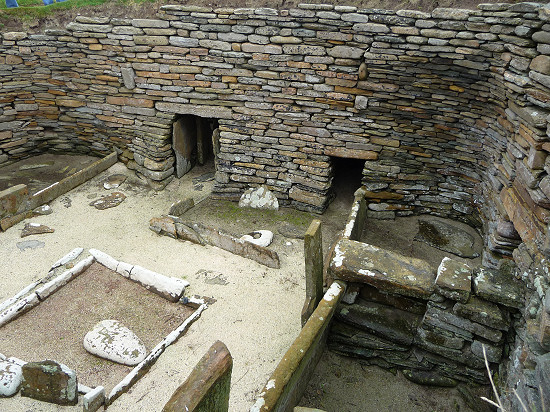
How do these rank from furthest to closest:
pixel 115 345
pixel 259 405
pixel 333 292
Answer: pixel 115 345, pixel 333 292, pixel 259 405

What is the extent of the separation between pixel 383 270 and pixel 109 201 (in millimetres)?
5051

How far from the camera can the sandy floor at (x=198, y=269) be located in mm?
4138

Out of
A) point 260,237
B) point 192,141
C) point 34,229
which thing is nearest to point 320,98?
point 260,237

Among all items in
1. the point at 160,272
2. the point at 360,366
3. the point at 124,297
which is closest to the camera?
the point at 360,366

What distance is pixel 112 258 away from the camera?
18.5 feet

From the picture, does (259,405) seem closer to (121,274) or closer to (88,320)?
(88,320)

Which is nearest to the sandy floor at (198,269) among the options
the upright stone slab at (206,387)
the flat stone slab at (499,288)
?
the flat stone slab at (499,288)

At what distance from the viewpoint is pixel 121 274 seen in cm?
546

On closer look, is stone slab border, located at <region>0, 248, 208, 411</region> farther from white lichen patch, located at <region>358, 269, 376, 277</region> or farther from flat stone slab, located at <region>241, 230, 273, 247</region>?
white lichen patch, located at <region>358, 269, 376, 277</region>

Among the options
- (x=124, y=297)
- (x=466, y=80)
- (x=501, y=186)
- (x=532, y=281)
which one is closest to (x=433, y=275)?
(x=532, y=281)

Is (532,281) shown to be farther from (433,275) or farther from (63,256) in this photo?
(63,256)

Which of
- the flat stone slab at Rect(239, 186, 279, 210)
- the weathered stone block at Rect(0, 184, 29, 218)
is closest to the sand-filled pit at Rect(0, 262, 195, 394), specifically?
the weathered stone block at Rect(0, 184, 29, 218)

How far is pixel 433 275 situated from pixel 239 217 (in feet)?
12.4

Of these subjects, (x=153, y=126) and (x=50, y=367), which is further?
(x=153, y=126)
